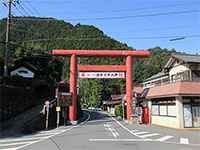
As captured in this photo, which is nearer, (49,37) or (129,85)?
(129,85)

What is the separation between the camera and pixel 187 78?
3528 centimetres

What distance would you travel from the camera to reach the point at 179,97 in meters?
32.5

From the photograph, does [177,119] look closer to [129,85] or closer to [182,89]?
[182,89]

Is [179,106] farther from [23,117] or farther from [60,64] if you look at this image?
[60,64]

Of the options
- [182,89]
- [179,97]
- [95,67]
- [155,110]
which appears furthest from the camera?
[95,67]

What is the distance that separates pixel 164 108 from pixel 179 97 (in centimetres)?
458

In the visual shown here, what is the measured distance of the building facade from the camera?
3219 centimetres

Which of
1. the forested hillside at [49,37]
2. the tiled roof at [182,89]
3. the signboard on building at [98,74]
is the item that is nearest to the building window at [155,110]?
the tiled roof at [182,89]

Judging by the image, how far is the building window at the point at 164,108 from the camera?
3406cm

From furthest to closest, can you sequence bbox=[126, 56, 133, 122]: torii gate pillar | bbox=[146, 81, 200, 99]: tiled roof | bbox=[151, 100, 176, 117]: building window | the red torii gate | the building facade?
bbox=[126, 56, 133, 122]: torii gate pillar
the red torii gate
bbox=[151, 100, 176, 117]: building window
the building facade
bbox=[146, 81, 200, 99]: tiled roof

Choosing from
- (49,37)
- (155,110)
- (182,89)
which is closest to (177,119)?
(182,89)

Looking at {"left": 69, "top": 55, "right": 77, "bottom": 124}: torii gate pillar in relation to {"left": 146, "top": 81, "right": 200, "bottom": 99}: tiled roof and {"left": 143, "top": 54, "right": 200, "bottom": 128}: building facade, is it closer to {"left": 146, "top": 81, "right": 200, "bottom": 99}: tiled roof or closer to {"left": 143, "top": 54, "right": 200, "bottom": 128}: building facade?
{"left": 143, "top": 54, "right": 200, "bottom": 128}: building facade

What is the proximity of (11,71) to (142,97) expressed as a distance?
23.0 m

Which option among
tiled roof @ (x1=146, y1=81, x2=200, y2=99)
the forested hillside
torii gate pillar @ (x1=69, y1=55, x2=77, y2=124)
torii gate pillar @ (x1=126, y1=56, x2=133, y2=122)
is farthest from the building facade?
the forested hillside
